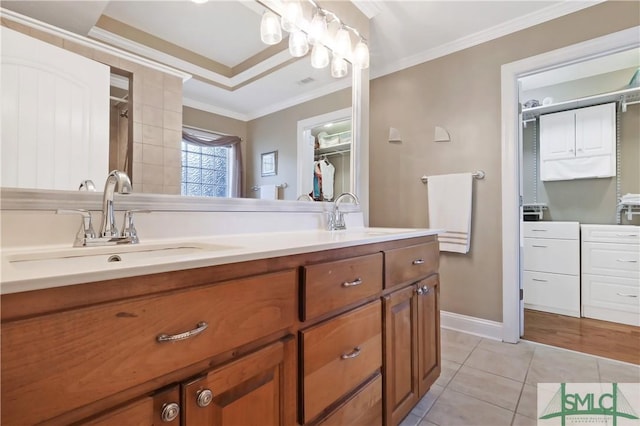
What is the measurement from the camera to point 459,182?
2523 mm

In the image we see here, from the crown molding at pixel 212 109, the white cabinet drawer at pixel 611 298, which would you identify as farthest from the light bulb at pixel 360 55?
the white cabinet drawer at pixel 611 298

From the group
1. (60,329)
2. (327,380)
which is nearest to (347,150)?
(327,380)

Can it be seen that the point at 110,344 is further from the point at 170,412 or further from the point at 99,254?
the point at 99,254

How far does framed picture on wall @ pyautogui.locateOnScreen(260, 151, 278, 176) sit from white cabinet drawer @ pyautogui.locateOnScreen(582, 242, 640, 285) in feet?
9.88

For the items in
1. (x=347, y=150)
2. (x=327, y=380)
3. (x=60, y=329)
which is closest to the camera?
(x=60, y=329)

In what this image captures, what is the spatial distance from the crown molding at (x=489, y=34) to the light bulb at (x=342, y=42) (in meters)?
1.13

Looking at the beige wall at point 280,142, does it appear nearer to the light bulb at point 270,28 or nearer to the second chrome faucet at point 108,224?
the light bulb at point 270,28

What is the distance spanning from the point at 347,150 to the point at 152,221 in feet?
4.55

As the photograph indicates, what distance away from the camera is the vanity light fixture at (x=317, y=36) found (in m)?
1.57

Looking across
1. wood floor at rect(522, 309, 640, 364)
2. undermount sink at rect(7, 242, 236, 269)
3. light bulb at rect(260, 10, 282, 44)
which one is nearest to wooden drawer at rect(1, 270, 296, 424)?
undermount sink at rect(7, 242, 236, 269)

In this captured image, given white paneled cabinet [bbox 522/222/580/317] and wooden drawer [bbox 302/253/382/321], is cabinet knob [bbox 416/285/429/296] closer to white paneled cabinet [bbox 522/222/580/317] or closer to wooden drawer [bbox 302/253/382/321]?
wooden drawer [bbox 302/253/382/321]

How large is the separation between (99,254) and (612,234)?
12.2 ft

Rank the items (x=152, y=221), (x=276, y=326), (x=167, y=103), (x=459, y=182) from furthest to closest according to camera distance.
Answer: (x=459, y=182) < (x=167, y=103) < (x=152, y=221) < (x=276, y=326)

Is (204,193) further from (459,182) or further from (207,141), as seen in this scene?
(459,182)
